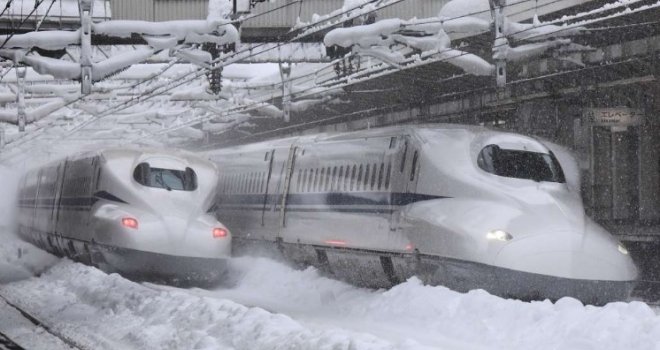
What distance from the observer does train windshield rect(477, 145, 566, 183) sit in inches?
504

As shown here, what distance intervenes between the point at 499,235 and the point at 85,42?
8927 mm

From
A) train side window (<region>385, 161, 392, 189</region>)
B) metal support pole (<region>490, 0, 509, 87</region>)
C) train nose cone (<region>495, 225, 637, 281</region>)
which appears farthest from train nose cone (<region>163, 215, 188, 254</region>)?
train nose cone (<region>495, 225, 637, 281</region>)

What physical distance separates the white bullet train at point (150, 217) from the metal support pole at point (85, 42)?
53.5 inches

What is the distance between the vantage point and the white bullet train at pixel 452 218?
11.5 metres

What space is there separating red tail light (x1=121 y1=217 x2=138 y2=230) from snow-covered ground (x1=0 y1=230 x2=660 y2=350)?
0.85m

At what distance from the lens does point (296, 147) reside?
60.2 ft

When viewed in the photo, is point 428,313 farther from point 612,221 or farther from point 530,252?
point 612,221

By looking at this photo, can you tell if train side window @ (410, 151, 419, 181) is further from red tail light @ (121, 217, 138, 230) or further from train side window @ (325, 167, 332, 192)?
red tail light @ (121, 217, 138, 230)

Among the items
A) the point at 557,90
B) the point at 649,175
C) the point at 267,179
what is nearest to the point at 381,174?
the point at 267,179

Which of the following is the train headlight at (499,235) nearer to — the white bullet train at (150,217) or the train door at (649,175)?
the white bullet train at (150,217)

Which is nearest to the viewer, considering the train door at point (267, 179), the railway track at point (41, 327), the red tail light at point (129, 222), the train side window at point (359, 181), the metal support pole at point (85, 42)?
the railway track at point (41, 327)

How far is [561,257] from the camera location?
11.4 m

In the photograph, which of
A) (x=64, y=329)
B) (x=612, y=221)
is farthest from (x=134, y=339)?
(x=612, y=221)

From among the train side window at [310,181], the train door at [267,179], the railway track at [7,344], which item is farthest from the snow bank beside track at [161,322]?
the train door at [267,179]
